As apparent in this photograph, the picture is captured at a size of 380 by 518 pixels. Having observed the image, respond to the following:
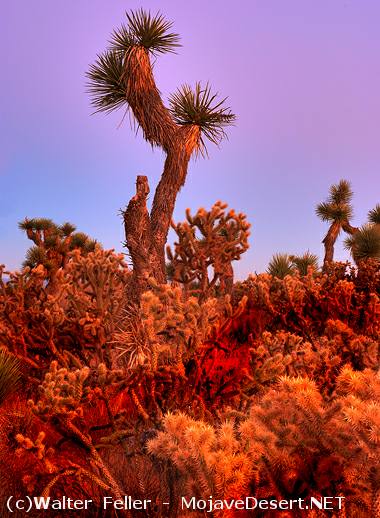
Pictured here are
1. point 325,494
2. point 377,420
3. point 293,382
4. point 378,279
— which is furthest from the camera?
point 378,279

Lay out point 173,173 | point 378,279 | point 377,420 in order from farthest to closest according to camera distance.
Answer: point 173,173 < point 378,279 < point 377,420

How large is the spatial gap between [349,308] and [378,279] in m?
2.73

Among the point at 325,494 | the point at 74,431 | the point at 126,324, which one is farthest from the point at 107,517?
the point at 126,324

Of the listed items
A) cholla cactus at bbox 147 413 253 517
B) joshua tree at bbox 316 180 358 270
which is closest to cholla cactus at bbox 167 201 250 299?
cholla cactus at bbox 147 413 253 517

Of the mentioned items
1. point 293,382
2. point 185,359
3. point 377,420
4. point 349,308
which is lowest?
point 377,420

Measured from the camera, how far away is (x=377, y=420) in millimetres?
2725

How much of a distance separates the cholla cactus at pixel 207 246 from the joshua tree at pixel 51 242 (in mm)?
16429

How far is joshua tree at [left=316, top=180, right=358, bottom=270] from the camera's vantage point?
2742 cm

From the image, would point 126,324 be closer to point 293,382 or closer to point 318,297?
point 318,297

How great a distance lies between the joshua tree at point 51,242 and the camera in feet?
80.6

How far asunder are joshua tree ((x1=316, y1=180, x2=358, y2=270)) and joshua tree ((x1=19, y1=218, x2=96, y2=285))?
37.9ft

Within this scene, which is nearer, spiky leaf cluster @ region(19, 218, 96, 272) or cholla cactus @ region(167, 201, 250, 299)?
cholla cactus @ region(167, 201, 250, 299)

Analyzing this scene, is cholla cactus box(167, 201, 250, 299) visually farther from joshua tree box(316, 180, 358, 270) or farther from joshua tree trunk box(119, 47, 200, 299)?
joshua tree box(316, 180, 358, 270)

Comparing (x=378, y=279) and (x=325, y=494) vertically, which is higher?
(x=378, y=279)
